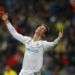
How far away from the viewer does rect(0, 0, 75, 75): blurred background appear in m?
13.1

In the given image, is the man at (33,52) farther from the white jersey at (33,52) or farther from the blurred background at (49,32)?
the blurred background at (49,32)

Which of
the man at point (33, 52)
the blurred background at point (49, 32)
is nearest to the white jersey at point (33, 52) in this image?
the man at point (33, 52)

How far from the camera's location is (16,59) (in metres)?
13.2

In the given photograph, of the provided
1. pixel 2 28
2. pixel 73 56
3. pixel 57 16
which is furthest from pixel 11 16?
pixel 73 56

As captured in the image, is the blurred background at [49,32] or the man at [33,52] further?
the blurred background at [49,32]

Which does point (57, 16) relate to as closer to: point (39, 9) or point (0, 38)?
point (39, 9)

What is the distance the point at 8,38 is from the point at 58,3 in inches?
79.1

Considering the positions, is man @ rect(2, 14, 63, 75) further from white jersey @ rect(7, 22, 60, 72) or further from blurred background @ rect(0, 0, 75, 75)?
blurred background @ rect(0, 0, 75, 75)

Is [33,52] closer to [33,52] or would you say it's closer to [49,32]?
[33,52]

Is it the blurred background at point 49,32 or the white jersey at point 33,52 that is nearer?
the white jersey at point 33,52

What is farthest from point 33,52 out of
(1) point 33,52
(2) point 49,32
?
(2) point 49,32

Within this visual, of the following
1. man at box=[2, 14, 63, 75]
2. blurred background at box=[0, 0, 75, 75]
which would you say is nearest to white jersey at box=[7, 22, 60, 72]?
man at box=[2, 14, 63, 75]

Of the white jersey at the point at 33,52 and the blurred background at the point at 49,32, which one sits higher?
the white jersey at the point at 33,52

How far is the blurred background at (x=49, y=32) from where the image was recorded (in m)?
13.1
